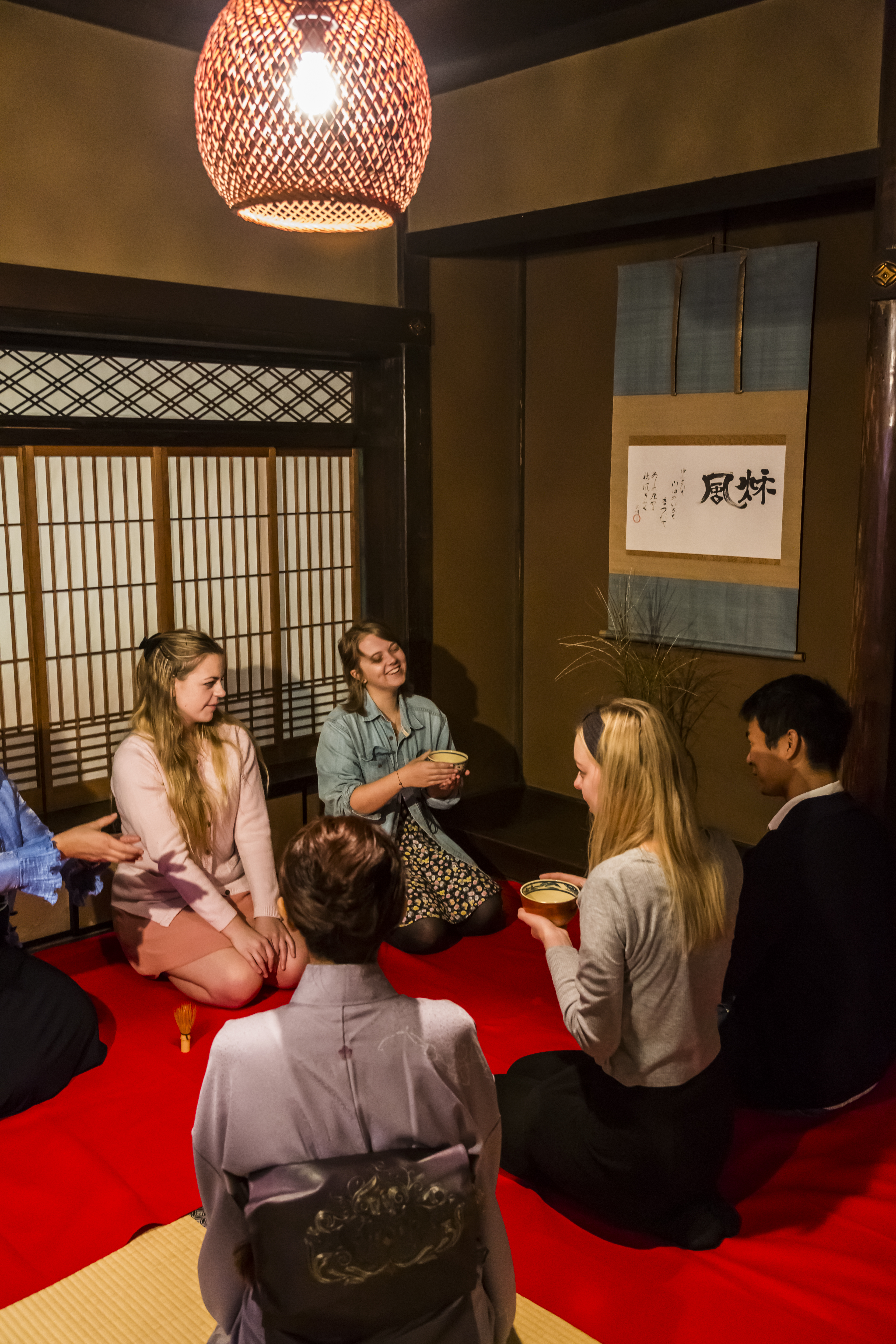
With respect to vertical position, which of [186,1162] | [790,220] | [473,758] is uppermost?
[790,220]

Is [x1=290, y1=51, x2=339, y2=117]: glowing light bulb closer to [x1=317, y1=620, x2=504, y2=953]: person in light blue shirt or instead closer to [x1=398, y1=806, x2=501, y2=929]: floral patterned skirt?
[x1=317, y1=620, x2=504, y2=953]: person in light blue shirt

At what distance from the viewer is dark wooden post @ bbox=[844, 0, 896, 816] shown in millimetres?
3127

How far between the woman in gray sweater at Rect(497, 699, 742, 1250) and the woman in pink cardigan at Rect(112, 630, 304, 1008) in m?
1.40

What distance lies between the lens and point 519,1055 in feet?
10.1

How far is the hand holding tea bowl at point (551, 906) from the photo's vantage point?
228 centimetres

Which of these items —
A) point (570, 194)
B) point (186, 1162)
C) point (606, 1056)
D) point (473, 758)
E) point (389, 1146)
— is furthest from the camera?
point (473, 758)

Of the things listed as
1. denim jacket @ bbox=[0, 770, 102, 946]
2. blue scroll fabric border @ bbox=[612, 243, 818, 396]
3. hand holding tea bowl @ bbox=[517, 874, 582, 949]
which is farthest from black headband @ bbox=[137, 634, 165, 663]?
blue scroll fabric border @ bbox=[612, 243, 818, 396]

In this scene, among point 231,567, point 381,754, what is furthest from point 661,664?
point 231,567

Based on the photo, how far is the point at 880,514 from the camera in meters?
3.27

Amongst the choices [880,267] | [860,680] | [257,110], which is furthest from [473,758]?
[257,110]

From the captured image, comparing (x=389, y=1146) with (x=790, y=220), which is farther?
(x=790, y=220)

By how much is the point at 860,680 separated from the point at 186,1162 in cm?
239

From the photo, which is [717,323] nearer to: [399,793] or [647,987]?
[399,793]

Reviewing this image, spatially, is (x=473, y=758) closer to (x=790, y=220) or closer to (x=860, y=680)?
(x=860, y=680)
